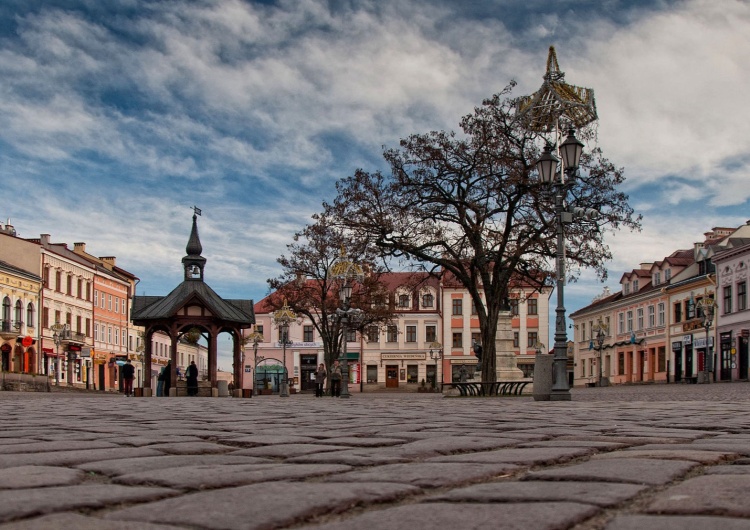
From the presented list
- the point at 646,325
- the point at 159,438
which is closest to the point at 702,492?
the point at 159,438

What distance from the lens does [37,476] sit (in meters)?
3.80

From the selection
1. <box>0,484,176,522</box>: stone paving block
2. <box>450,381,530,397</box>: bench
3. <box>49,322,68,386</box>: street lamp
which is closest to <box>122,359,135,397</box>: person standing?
<box>450,381,530,397</box>: bench

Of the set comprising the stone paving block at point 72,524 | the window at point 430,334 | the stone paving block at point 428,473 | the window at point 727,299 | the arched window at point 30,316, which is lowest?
the stone paving block at point 428,473

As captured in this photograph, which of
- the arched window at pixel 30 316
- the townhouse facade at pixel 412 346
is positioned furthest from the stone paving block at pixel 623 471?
the townhouse facade at pixel 412 346

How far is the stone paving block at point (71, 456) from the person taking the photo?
448 cm

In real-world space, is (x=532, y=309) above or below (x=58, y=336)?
above

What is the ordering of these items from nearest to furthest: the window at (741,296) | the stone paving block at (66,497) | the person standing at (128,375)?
the stone paving block at (66,497) < the person standing at (128,375) < the window at (741,296)

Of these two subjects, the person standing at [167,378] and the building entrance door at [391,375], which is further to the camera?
the building entrance door at [391,375]

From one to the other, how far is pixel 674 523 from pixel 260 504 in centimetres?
121

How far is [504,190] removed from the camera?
2878 centimetres

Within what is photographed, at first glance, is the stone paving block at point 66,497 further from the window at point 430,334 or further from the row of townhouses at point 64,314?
the window at point 430,334

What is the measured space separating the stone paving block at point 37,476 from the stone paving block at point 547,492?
4.83ft


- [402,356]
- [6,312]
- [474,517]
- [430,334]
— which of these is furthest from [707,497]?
[430,334]

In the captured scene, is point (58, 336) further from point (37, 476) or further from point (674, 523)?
point (674, 523)
